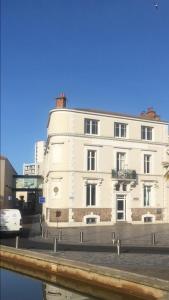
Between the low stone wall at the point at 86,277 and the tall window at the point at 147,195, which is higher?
the tall window at the point at 147,195

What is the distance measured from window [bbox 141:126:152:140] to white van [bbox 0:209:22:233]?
64.9 feet

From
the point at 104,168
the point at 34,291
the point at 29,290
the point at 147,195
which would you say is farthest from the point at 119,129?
the point at 34,291

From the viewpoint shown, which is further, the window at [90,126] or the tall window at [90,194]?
the window at [90,126]

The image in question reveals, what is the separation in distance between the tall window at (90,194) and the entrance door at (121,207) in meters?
2.92

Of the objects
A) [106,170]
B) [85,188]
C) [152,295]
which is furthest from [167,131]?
[152,295]

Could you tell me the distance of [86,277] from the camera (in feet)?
59.6

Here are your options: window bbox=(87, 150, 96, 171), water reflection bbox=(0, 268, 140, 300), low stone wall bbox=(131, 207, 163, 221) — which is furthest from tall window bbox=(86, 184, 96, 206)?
water reflection bbox=(0, 268, 140, 300)

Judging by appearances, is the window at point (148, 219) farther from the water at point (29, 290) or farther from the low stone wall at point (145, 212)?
the water at point (29, 290)

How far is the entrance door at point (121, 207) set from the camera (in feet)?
150

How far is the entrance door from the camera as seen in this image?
45.8 m

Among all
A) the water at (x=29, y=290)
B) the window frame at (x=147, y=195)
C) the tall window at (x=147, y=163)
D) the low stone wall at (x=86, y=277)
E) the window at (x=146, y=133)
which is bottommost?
the water at (x=29, y=290)

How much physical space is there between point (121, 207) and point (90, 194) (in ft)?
13.3

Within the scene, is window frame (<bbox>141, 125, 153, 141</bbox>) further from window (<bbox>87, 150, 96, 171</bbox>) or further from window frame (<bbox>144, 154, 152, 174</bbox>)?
window (<bbox>87, 150, 96, 171</bbox>)

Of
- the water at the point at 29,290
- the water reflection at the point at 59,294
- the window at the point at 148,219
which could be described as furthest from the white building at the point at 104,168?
the water reflection at the point at 59,294
